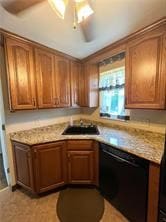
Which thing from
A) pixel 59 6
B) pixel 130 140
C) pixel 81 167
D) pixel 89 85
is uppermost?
pixel 59 6

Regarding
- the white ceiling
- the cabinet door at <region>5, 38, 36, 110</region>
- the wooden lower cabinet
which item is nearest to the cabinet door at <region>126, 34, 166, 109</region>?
the white ceiling

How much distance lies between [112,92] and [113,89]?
2.4 inches

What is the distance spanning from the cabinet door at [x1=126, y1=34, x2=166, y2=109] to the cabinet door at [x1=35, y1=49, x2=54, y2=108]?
1189 millimetres

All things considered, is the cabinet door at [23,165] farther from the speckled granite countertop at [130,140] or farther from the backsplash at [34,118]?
the backsplash at [34,118]

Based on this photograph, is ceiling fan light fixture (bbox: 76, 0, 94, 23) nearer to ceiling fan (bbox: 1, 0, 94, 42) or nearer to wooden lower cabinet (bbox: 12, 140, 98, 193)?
ceiling fan (bbox: 1, 0, 94, 42)

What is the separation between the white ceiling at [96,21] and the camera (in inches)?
47.6

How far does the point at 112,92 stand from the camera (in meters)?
2.49

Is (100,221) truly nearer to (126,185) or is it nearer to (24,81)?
(126,185)

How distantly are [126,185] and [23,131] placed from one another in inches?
67.5

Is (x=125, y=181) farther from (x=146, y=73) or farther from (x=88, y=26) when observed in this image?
(x=88, y=26)

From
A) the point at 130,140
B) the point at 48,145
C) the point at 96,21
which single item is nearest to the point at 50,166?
the point at 48,145

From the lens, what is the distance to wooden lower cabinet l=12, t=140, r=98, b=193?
6.15 ft

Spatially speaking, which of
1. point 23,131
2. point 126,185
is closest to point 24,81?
point 23,131

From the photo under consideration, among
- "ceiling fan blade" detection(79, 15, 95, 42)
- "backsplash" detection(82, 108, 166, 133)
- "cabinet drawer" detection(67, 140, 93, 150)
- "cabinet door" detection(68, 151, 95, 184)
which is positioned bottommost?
"cabinet door" detection(68, 151, 95, 184)
